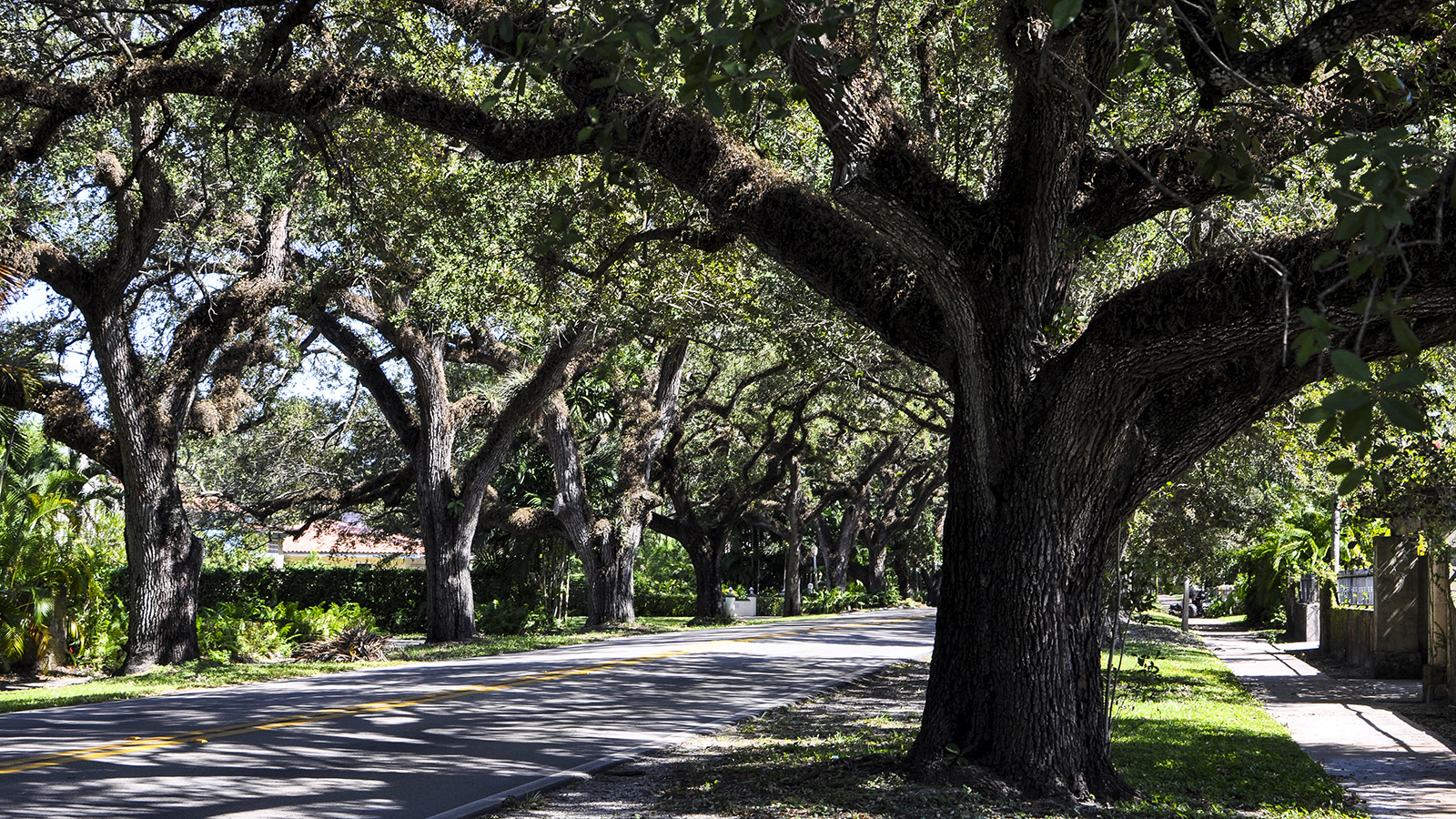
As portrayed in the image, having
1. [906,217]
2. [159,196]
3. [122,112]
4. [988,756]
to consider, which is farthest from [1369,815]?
[122,112]

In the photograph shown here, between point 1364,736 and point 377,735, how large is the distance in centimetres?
971

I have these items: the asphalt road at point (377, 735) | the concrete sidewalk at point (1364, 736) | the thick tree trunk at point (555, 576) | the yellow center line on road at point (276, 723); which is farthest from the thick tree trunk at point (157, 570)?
the thick tree trunk at point (555, 576)

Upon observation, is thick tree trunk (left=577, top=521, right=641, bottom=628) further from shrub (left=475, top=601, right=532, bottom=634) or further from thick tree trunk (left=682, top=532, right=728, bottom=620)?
thick tree trunk (left=682, top=532, right=728, bottom=620)

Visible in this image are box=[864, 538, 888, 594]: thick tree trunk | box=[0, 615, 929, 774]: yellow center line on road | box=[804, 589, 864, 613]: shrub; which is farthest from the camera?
box=[864, 538, 888, 594]: thick tree trunk

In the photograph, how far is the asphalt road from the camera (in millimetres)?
7055

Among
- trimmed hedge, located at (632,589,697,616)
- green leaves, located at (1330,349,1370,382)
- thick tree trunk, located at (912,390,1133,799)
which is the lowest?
trimmed hedge, located at (632,589,697,616)

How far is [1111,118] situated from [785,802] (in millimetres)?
6787

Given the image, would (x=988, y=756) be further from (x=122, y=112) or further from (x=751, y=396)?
(x=751, y=396)

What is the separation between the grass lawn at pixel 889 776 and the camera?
6.75 metres

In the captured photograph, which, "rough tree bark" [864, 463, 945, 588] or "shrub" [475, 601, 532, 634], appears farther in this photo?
"rough tree bark" [864, 463, 945, 588]

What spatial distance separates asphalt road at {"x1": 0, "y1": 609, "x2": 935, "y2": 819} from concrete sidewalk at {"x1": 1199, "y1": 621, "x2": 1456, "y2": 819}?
5606 millimetres

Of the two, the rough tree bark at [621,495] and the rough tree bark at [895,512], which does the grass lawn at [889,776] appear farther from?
the rough tree bark at [895,512]

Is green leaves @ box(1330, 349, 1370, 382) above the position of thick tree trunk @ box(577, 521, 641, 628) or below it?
above

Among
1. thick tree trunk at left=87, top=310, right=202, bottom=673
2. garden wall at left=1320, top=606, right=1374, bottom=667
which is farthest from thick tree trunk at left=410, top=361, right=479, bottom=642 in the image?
garden wall at left=1320, top=606, right=1374, bottom=667
